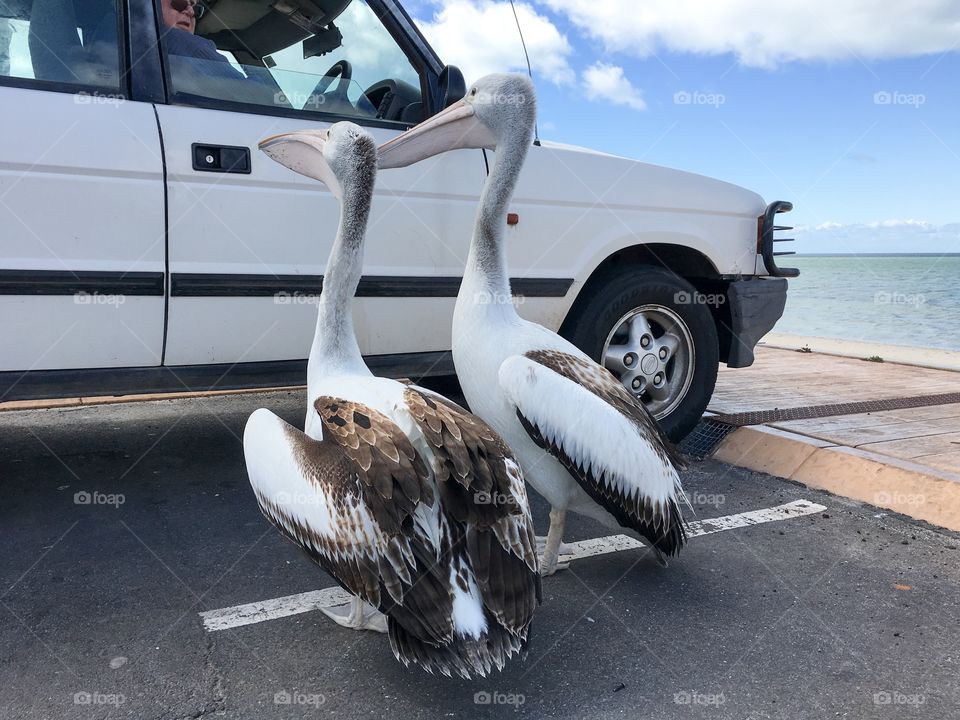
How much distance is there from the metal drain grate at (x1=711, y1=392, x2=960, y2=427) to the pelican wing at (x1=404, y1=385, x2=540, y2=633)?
10.8 ft

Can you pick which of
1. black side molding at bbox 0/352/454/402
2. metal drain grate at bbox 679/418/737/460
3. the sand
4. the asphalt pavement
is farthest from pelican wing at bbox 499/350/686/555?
the sand

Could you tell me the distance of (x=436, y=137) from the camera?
3650 millimetres

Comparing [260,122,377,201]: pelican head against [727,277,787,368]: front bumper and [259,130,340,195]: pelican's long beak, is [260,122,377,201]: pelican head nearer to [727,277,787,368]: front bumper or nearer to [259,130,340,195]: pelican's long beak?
[259,130,340,195]: pelican's long beak

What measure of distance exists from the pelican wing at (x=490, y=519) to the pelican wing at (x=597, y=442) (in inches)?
21.5

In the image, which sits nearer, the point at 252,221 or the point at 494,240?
the point at 494,240

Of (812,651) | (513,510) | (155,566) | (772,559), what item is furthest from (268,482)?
(772,559)

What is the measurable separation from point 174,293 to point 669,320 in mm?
2847

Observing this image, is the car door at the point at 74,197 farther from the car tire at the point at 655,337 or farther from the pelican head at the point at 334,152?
the car tire at the point at 655,337

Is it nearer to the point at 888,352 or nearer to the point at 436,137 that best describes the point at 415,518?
the point at 436,137

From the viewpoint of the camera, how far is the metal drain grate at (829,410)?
17.5 feet

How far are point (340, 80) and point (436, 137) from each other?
3.07 feet

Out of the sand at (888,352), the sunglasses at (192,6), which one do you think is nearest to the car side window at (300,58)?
the sunglasses at (192,6)

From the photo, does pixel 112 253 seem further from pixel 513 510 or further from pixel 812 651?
pixel 812 651

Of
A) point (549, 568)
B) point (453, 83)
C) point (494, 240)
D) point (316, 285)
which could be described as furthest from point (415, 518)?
point (453, 83)
